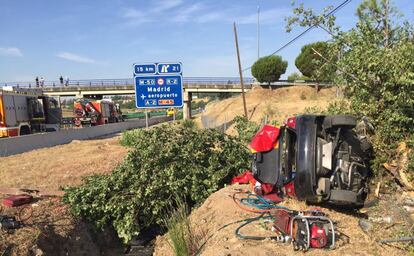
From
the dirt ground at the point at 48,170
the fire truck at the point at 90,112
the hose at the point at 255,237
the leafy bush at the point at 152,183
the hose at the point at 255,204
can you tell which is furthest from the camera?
the fire truck at the point at 90,112

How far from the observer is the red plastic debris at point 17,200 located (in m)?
7.58

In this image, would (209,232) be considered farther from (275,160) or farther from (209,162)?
(209,162)

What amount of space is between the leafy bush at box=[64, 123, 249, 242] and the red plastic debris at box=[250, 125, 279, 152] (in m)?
2.01

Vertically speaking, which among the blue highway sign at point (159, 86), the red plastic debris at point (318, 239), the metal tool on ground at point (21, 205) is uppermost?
the blue highway sign at point (159, 86)

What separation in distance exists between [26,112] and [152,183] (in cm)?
2146

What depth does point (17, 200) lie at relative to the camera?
7668mm

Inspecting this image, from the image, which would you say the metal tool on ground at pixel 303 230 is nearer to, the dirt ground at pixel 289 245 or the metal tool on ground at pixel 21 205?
the dirt ground at pixel 289 245

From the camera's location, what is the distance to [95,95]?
76375 millimetres

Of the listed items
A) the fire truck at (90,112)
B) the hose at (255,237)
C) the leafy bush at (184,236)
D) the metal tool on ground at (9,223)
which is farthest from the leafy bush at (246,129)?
the fire truck at (90,112)

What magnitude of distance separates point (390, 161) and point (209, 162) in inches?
142

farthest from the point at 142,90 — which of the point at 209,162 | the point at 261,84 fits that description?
the point at 261,84

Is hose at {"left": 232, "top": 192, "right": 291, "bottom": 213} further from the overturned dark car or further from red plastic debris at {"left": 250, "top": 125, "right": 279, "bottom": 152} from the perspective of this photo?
red plastic debris at {"left": 250, "top": 125, "right": 279, "bottom": 152}

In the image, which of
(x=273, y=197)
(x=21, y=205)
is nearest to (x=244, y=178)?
(x=273, y=197)

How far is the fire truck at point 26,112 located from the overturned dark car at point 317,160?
21.4 meters
